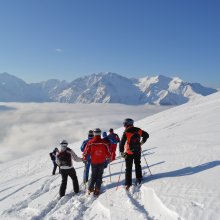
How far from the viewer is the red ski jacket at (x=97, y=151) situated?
39.5ft

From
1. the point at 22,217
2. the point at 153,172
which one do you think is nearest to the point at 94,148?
the point at 153,172

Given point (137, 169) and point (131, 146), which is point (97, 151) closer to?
point (131, 146)

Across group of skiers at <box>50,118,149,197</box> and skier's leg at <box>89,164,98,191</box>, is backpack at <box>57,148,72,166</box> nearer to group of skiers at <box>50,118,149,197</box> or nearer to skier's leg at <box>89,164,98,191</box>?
group of skiers at <box>50,118,149,197</box>

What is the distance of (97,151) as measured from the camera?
1207 cm

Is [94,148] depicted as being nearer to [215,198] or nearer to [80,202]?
[80,202]

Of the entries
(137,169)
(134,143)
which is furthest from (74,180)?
(134,143)

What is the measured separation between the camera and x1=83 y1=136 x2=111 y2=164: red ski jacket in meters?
12.1

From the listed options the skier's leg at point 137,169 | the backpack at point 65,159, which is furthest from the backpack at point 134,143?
the backpack at point 65,159

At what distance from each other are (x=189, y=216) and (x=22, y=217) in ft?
18.4

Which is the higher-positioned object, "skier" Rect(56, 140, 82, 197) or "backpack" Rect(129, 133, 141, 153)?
"backpack" Rect(129, 133, 141, 153)

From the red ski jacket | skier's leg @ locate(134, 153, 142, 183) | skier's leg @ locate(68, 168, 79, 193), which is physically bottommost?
skier's leg @ locate(68, 168, 79, 193)

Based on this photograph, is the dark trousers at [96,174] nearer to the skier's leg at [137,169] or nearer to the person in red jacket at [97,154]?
the person in red jacket at [97,154]

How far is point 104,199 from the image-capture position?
10.5 meters

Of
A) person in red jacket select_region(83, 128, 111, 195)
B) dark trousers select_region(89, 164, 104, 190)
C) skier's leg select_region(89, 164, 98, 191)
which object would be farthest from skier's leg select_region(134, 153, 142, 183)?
skier's leg select_region(89, 164, 98, 191)
